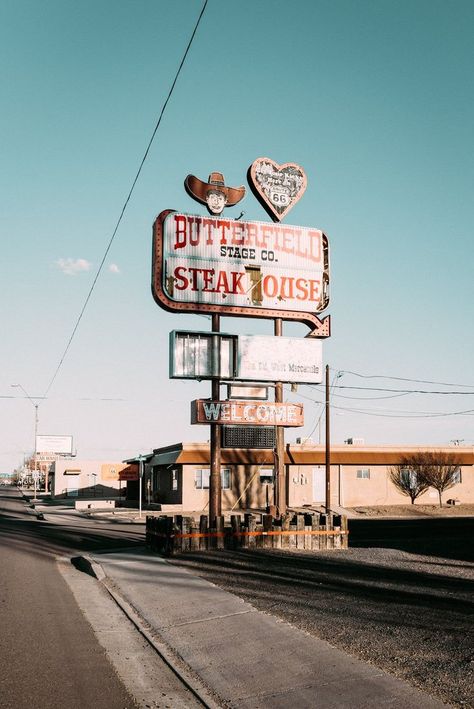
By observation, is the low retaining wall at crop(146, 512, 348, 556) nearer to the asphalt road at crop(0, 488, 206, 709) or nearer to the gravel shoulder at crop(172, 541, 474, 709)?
the gravel shoulder at crop(172, 541, 474, 709)

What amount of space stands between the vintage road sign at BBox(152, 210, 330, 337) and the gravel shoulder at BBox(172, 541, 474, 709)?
772 cm

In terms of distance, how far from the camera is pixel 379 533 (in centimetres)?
2919

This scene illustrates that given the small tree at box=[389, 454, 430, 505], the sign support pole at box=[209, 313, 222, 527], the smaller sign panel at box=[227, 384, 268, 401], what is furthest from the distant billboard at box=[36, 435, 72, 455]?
the sign support pole at box=[209, 313, 222, 527]

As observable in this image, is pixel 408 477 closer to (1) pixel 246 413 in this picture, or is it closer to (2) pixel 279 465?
(2) pixel 279 465

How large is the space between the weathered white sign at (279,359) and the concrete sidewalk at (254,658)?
9.76 metres

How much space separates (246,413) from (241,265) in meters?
4.77

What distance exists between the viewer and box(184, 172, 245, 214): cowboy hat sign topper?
22.1 m

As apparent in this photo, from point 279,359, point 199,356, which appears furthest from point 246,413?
point 199,356

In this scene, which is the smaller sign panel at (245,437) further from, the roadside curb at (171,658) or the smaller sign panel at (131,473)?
the smaller sign panel at (131,473)

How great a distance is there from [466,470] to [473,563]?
38.4m

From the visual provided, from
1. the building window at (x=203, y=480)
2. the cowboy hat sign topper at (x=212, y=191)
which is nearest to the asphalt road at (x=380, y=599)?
the cowboy hat sign topper at (x=212, y=191)

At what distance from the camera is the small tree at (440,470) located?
50.2 m

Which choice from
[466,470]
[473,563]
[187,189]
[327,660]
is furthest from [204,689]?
[466,470]

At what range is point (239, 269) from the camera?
22.0 meters
